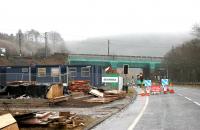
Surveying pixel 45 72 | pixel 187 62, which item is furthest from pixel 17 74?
pixel 187 62

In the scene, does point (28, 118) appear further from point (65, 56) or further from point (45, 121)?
point (65, 56)

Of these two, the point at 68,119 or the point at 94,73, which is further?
the point at 94,73

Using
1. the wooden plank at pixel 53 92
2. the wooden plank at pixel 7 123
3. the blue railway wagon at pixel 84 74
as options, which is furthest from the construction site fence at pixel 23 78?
the wooden plank at pixel 7 123

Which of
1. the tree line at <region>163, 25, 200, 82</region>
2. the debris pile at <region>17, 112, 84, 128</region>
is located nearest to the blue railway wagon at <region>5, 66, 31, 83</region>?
the debris pile at <region>17, 112, 84, 128</region>

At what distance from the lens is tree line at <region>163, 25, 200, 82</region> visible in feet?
323

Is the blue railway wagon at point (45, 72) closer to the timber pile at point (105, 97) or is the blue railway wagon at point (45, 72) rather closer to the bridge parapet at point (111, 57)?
the timber pile at point (105, 97)

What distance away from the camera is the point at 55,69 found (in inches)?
2221

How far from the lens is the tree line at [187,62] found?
323 feet

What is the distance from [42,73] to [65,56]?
58.2 m

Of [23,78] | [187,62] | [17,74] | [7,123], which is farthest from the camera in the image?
[187,62]

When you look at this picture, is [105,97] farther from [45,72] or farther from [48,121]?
[45,72]

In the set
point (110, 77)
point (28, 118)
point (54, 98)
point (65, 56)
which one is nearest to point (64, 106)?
point (54, 98)

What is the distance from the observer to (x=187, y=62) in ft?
356

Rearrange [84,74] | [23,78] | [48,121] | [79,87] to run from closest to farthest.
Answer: [48,121] → [79,87] → [23,78] → [84,74]
